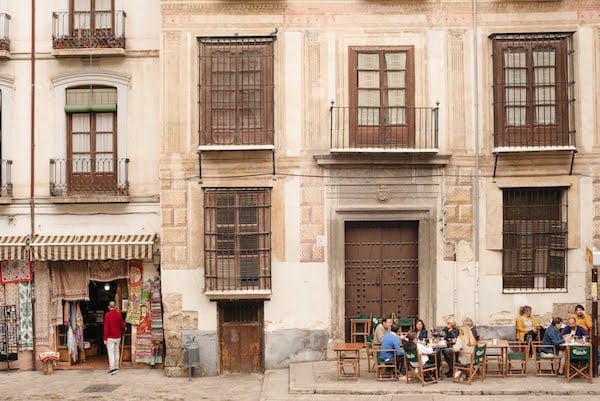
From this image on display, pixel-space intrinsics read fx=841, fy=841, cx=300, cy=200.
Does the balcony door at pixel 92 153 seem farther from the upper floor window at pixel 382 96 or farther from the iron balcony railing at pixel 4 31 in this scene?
the upper floor window at pixel 382 96

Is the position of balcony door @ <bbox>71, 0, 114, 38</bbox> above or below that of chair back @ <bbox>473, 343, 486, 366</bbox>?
above

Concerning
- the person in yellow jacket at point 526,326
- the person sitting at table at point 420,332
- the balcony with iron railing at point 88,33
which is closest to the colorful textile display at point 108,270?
the balcony with iron railing at point 88,33

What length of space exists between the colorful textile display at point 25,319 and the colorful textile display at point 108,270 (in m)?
1.62

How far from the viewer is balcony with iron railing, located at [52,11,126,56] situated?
803 inches

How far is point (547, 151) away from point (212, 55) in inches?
316

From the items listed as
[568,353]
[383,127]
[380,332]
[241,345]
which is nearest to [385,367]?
[380,332]

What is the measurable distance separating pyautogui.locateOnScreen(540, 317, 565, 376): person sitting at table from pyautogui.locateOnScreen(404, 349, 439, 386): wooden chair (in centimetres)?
241

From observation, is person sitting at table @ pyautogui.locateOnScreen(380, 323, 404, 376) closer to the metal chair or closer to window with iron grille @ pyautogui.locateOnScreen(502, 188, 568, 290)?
the metal chair

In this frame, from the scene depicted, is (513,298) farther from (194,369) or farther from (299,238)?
(194,369)

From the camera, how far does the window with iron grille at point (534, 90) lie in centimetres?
1942

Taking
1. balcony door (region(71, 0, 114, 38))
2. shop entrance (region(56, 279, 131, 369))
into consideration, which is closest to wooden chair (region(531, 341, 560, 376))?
shop entrance (region(56, 279, 131, 369))

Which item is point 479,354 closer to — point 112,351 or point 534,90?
point 534,90

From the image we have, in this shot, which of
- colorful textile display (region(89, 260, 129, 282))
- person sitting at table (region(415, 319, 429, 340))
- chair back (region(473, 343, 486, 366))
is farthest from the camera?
colorful textile display (region(89, 260, 129, 282))

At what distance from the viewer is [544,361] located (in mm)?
18203
